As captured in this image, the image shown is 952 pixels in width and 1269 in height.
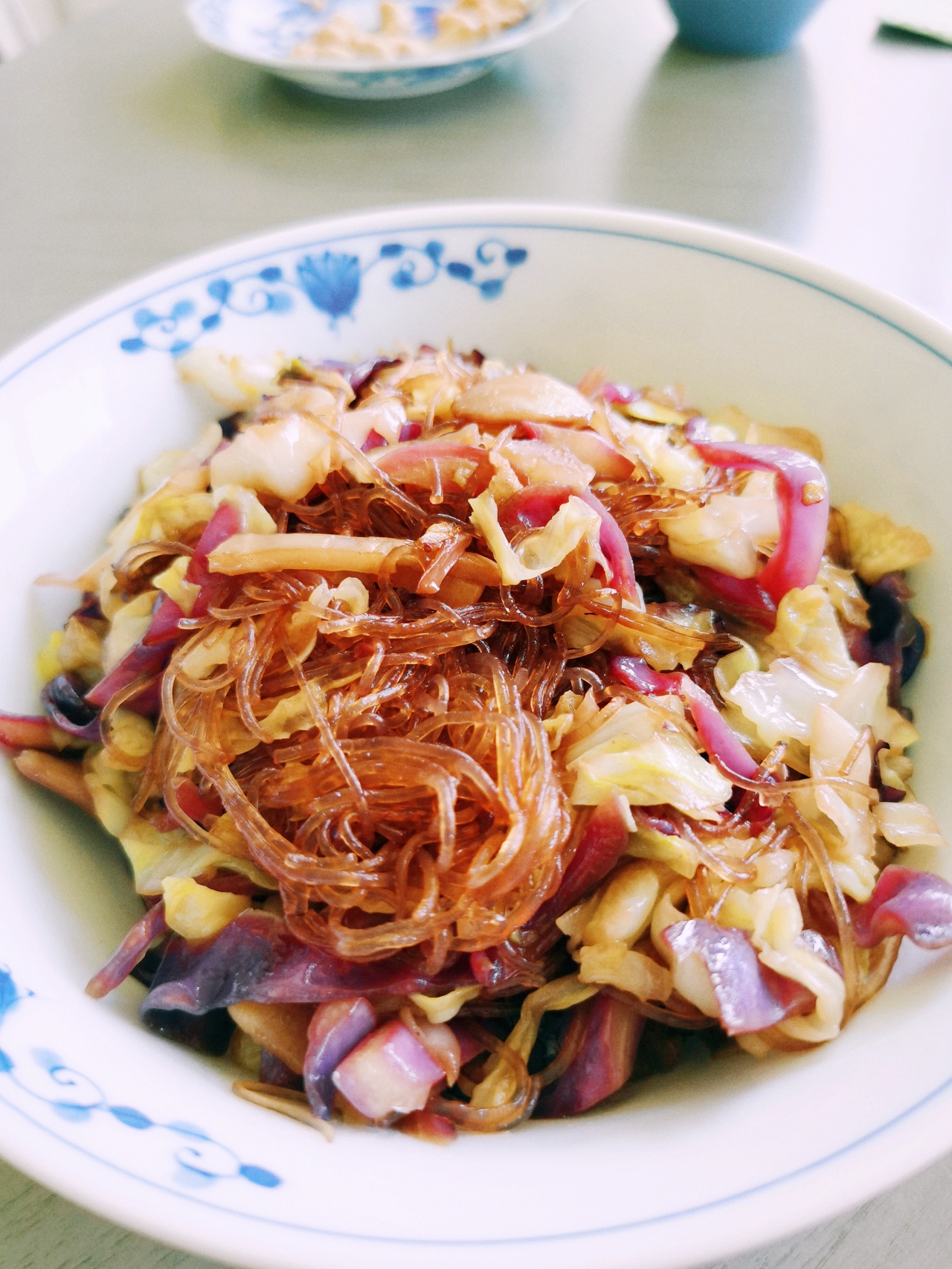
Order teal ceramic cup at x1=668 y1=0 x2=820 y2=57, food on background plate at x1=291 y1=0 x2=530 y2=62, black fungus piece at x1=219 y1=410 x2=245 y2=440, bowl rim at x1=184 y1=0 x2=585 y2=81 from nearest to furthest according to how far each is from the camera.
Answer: black fungus piece at x1=219 y1=410 x2=245 y2=440
bowl rim at x1=184 y1=0 x2=585 y2=81
food on background plate at x1=291 y1=0 x2=530 y2=62
teal ceramic cup at x1=668 y1=0 x2=820 y2=57

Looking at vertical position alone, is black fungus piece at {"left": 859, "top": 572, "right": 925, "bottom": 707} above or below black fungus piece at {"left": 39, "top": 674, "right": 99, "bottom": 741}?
above

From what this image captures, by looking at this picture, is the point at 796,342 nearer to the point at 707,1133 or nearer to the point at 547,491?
the point at 547,491

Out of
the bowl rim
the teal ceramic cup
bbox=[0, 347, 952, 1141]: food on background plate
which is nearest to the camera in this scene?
bbox=[0, 347, 952, 1141]: food on background plate

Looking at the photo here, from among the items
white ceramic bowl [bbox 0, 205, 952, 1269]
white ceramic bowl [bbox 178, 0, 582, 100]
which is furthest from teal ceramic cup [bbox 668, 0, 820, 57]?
white ceramic bowl [bbox 0, 205, 952, 1269]

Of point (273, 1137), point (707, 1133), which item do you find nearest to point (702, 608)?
point (707, 1133)

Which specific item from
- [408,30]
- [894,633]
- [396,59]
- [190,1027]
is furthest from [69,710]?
[408,30]

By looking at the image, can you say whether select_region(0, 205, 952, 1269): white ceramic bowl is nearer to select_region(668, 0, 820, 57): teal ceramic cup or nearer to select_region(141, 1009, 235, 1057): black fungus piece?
select_region(141, 1009, 235, 1057): black fungus piece

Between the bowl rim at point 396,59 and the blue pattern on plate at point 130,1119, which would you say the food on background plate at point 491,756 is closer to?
the blue pattern on plate at point 130,1119

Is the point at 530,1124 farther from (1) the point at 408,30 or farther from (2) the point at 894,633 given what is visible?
(1) the point at 408,30
